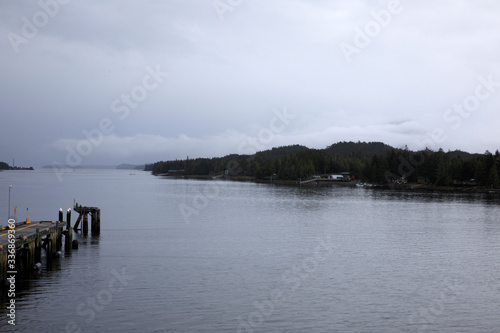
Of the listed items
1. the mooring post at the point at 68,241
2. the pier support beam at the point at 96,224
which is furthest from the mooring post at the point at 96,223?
the mooring post at the point at 68,241

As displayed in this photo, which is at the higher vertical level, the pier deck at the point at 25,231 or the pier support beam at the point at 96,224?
the pier deck at the point at 25,231

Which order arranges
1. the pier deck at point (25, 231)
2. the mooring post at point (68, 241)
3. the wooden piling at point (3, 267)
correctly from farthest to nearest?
1. the mooring post at point (68, 241)
2. the pier deck at point (25, 231)
3. the wooden piling at point (3, 267)

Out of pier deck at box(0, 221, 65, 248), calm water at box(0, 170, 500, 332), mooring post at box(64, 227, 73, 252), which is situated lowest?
calm water at box(0, 170, 500, 332)

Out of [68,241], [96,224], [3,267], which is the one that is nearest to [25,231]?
[68,241]

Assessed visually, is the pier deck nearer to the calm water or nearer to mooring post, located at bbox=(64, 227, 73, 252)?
mooring post, located at bbox=(64, 227, 73, 252)

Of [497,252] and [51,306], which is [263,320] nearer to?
[51,306]

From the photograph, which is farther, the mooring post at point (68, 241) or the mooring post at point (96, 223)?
the mooring post at point (96, 223)

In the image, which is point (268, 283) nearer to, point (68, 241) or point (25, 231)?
point (25, 231)

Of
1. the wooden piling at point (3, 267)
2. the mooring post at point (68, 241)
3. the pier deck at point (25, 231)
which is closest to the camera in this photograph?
the wooden piling at point (3, 267)

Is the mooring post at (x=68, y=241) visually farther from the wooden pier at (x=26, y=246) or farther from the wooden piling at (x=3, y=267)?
the wooden piling at (x=3, y=267)

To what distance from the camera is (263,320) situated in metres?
22.9

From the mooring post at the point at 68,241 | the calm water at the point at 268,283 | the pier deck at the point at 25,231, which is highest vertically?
the pier deck at the point at 25,231

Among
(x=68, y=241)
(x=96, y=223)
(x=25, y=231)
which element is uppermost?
(x=25, y=231)

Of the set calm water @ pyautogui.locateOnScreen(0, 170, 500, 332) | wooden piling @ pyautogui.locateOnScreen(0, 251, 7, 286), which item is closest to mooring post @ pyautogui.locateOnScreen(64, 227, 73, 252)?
calm water @ pyautogui.locateOnScreen(0, 170, 500, 332)
